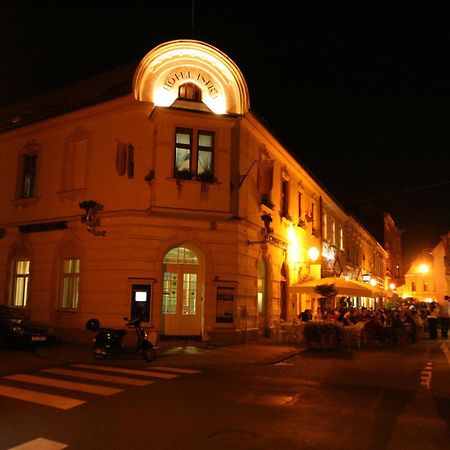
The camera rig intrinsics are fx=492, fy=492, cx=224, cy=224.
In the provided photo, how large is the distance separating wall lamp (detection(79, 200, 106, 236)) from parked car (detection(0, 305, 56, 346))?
347cm

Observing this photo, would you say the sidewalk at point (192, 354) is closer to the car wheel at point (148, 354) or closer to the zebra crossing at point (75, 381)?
the car wheel at point (148, 354)

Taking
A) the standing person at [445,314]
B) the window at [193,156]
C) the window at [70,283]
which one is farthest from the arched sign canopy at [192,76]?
the standing person at [445,314]

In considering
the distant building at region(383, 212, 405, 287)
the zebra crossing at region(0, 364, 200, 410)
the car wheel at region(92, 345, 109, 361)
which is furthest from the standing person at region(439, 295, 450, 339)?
the distant building at region(383, 212, 405, 287)

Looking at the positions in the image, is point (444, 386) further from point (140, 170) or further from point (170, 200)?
point (140, 170)

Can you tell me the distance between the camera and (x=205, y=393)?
8.82m

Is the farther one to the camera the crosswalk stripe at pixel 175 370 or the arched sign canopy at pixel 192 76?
the arched sign canopy at pixel 192 76

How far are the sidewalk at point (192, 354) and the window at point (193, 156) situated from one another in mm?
5696

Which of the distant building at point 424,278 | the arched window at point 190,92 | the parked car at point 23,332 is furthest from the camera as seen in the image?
the distant building at point 424,278

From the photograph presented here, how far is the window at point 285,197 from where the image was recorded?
2255 cm

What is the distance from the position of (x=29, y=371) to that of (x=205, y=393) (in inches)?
182

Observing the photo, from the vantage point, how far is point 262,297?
20219 millimetres

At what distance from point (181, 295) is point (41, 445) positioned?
1127 cm

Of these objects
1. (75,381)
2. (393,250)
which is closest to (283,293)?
(75,381)

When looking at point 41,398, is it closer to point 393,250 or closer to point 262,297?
point 262,297
